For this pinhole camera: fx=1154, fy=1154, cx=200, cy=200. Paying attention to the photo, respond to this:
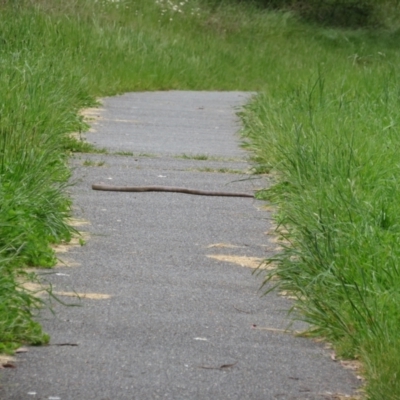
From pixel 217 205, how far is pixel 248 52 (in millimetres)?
13696

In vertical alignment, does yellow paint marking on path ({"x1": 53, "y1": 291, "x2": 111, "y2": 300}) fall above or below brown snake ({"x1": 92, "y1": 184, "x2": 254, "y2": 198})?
above

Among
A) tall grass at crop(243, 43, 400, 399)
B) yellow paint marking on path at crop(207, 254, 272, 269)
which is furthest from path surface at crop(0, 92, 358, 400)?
tall grass at crop(243, 43, 400, 399)

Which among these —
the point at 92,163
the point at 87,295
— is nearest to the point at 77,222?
the point at 87,295

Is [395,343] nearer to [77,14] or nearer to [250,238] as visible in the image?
[250,238]

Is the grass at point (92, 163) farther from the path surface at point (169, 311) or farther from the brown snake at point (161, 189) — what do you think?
the brown snake at point (161, 189)

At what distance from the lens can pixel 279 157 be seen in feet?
25.5

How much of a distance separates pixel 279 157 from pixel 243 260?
7.44 feet

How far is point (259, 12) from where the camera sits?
26.0 m

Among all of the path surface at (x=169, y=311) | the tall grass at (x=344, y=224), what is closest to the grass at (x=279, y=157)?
the tall grass at (x=344, y=224)

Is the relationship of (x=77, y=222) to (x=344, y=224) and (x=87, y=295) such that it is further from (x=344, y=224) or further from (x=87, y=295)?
(x=344, y=224)

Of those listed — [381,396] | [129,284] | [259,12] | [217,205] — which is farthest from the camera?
[259,12]

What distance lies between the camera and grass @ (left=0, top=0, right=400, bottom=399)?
4.32 m

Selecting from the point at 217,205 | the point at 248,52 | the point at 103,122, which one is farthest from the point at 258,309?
the point at 248,52

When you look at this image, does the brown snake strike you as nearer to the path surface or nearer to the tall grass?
the path surface
